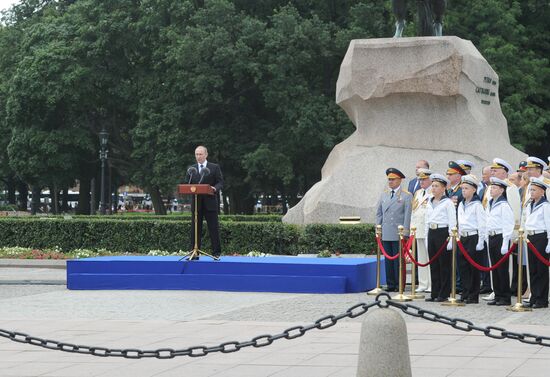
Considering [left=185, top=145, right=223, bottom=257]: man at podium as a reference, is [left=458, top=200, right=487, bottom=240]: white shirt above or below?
below

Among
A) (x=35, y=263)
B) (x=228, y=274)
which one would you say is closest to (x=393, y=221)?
(x=228, y=274)

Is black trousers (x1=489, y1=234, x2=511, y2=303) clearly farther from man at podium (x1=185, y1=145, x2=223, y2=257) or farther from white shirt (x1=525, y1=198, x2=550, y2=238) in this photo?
man at podium (x1=185, y1=145, x2=223, y2=257)

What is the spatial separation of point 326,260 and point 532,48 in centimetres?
2564

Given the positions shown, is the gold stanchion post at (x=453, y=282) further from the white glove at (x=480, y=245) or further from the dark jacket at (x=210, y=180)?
the dark jacket at (x=210, y=180)

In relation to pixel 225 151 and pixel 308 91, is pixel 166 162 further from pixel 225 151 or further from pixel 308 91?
pixel 308 91

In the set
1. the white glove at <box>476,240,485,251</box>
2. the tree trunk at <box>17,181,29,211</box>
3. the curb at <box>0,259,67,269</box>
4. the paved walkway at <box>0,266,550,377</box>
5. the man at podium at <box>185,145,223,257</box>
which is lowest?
the paved walkway at <box>0,266,550,377</box>

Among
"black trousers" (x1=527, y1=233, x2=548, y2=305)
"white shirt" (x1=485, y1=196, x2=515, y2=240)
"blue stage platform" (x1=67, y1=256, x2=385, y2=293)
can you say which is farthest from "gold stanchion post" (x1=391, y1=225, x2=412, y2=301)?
"black trousers" (x1=527, y1=233, x2=548, y2=305)

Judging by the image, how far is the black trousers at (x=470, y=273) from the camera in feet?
48.6

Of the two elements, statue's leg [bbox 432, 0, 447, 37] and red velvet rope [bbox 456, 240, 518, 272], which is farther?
statue's leg [bbox 432, 0, 447, 37]

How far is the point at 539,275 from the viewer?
14.0 m

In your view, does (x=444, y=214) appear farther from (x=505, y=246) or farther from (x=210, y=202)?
(x=210, y=202)

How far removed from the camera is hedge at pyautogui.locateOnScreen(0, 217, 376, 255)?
21.3 meters

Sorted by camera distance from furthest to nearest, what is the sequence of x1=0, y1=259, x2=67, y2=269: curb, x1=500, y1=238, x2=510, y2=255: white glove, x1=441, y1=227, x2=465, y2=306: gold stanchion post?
x1=0, y1=259, x2=67, y2=269: curb < x1=441, y1=227, x2=465, y2=306: gold stanchion post < x1=500, y1=238, x2=510, y2=255: white glove

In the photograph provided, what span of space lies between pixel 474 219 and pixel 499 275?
851 mm
